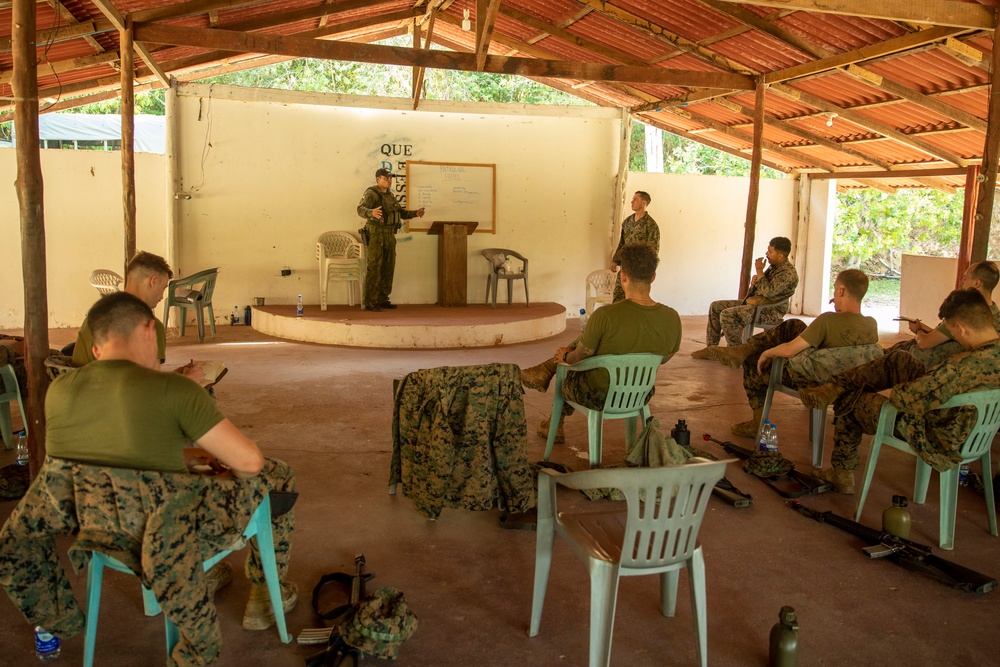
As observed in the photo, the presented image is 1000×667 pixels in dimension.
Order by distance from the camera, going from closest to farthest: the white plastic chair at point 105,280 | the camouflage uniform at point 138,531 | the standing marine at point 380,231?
the camouflage uniform at point 138,531, the white plastic chair at point 105,280, the standing marine at point 380,231

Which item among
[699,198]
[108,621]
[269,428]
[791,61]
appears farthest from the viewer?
[699,198]

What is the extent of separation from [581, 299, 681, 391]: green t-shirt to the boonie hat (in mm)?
1941

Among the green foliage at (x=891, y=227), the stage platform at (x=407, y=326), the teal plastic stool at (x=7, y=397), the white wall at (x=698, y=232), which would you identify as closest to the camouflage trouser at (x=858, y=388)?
the teal plastic stool at (x=7, y=397)

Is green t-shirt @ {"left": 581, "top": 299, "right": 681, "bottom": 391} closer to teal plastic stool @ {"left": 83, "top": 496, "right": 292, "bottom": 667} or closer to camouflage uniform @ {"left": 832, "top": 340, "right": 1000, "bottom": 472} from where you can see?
camouflage uniform @ {"left": 832, "top": 340, "right": 1000, "bottom": 472}

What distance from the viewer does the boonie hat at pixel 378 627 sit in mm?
2531

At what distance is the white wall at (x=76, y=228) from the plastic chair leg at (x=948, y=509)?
9173 millimetres

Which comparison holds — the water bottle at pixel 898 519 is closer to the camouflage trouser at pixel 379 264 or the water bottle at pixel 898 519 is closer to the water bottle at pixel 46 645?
the water bottle at pixel 46 645

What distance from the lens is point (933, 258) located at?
10336 mm

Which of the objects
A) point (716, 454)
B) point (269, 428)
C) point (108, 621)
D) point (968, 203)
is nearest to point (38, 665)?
point (108, 621)

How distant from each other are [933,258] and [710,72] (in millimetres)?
4146

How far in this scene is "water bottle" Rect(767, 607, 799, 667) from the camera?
250 cm

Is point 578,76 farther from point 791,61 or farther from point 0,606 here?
point 0,606

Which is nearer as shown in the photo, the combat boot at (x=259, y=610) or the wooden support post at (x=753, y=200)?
the combat boot at (x=259, y=610)

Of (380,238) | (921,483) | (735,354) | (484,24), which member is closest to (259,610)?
(921,483)
